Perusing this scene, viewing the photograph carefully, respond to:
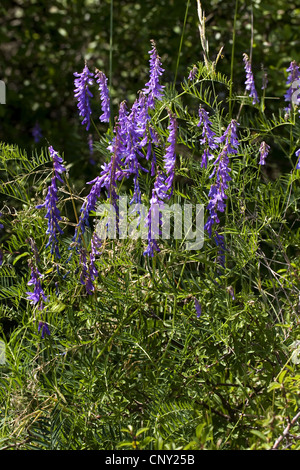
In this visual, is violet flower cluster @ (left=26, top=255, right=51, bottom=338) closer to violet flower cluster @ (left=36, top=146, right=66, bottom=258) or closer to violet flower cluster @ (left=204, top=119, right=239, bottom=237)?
violet flower cluster @ (left=36, top=146, right=66, bottom=258)

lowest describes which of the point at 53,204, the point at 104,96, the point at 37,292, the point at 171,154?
the point at 37,292

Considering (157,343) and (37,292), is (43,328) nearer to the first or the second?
(37,292)

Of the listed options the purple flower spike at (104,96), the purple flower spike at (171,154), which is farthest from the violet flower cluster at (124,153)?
the purple flower spike at (104,96)

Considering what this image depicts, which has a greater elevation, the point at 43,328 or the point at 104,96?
the point at 104,96

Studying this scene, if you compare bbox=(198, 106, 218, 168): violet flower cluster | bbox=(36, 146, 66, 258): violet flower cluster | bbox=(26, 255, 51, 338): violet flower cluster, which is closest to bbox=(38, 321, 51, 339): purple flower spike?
bbox=(26, 255, 51, 338): violet flower cluster

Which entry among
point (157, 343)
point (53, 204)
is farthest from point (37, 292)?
point (157, 343)

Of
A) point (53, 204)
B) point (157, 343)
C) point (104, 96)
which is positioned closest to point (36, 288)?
point (53, 204)

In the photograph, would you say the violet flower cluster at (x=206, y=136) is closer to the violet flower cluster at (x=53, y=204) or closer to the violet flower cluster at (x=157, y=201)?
the violet flower cluster at (x=157, y=201)

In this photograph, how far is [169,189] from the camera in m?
1.92

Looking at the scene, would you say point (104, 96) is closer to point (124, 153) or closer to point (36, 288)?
point (124, 153)

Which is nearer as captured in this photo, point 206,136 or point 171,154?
point 171,154

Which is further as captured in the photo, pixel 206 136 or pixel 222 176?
pixel 206 136
